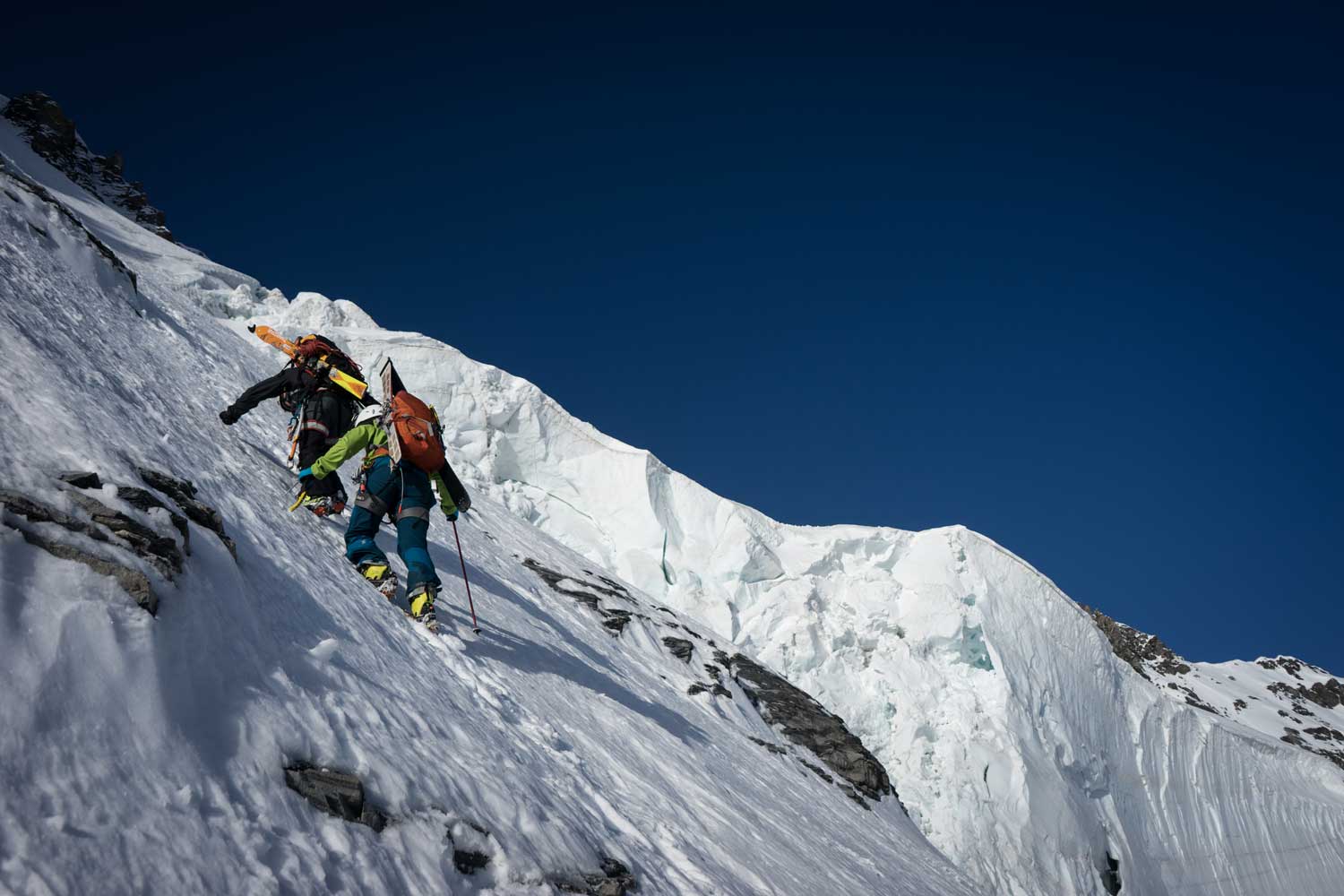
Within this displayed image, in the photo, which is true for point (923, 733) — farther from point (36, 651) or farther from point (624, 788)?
point (36, 651)

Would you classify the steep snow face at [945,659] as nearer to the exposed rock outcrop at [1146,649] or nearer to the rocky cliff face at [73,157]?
the rocky cliff face at [73,157]

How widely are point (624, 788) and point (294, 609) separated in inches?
103

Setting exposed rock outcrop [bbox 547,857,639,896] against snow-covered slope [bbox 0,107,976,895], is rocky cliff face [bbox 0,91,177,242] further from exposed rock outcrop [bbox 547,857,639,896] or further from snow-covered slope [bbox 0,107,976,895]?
exposed rock outcrop [bbox 547,857,639,896]

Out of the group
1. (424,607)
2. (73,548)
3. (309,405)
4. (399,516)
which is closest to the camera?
(73,548)

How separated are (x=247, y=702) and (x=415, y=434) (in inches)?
155

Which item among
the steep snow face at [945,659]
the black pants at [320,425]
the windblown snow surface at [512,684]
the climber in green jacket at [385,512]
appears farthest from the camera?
the steep snow face at [945,659]

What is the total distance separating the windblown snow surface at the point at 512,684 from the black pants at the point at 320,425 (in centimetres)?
36

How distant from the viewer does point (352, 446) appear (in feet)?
21.6

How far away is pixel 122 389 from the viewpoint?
5.79 m

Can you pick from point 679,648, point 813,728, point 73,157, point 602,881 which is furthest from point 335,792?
point 73,157

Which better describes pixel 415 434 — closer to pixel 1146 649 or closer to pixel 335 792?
pixel 335 792

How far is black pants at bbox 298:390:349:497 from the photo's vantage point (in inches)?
297

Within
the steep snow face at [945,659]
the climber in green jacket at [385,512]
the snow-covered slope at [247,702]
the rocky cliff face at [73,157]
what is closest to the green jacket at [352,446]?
the climber in green jacket at [385,512]

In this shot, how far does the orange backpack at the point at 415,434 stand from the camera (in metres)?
6.51
